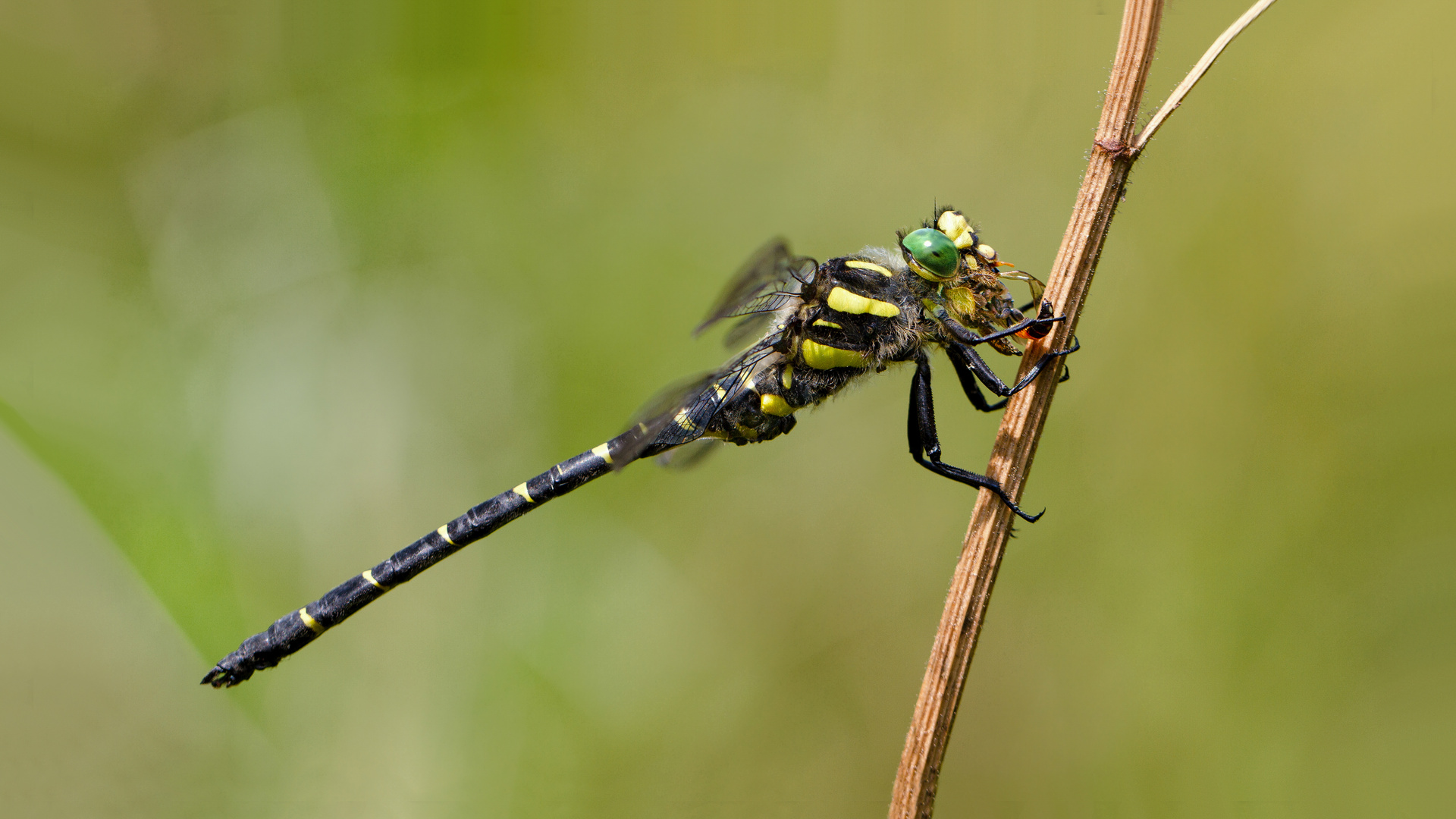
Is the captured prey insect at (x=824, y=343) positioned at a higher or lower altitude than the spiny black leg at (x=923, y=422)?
higher

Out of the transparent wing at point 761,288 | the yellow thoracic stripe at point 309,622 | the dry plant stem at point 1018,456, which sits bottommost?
the dry plant stem at point 1018,456

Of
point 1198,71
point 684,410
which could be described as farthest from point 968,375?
point 1198,71

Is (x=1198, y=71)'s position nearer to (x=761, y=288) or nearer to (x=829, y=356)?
(x=829, y=356)

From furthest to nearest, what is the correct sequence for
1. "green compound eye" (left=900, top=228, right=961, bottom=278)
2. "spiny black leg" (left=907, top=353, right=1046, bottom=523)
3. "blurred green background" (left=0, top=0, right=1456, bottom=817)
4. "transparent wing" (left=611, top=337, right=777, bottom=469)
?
"blurred green background" (left=0, top=0, right=1456, bottom=817)
"transparent wing" (left=611, top=337, right=777, bottom=469)
"spiny black leg" (left=907, top=353, right=1046, bottom=523)
"green compound eye" (left=900, top=228, right=961, bottom=278)

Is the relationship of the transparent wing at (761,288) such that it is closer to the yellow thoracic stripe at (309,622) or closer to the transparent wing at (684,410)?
the transparent wing at (684,410)

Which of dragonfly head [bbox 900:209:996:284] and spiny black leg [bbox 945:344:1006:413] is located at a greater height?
dragonfly head [bbox 900:209:996:284]

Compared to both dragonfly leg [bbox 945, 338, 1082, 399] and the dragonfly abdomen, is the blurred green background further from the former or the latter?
dragonfly leg [bbox 945, 338, 1082, 399]

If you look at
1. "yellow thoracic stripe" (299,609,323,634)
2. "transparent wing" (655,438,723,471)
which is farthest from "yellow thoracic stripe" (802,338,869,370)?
"yellow thoracic stripe" (299,609,323,634)

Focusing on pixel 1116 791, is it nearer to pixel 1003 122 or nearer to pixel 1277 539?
pixel 1277 539

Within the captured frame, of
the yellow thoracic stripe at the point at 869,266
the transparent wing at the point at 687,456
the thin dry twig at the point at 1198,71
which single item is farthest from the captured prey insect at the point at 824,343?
the thin dry twig at the point at 1198,71
